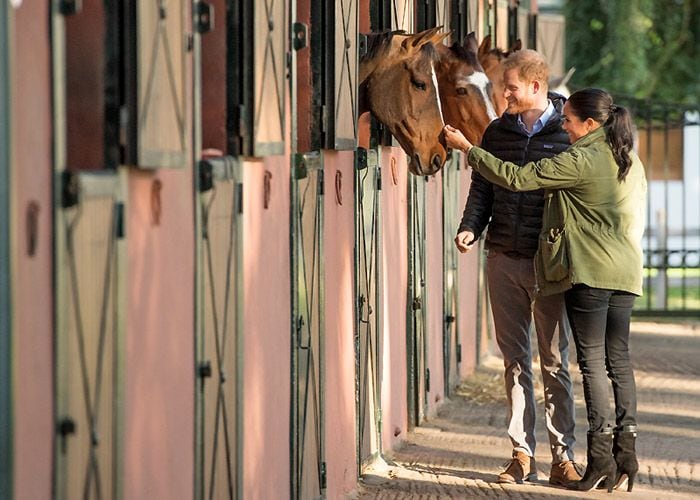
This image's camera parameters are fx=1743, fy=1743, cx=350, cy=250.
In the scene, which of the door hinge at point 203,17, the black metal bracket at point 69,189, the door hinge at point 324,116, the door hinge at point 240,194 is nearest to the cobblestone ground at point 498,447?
the door hinge at point 324,116

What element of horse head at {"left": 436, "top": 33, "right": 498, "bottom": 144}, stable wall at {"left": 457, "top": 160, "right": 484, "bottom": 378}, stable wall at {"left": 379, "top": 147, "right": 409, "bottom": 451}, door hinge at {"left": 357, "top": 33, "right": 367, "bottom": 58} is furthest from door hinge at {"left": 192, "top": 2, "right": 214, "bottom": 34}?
stable wall at {"left": 457, "top": 160, "right": 484, "bottom": 378}

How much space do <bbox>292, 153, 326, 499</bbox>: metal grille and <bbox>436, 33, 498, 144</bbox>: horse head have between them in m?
2.80

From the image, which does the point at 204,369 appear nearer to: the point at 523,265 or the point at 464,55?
the point at 523,265

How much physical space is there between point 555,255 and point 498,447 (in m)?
2.18

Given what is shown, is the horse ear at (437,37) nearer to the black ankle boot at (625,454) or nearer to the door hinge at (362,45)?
the door hinge at (362,45)

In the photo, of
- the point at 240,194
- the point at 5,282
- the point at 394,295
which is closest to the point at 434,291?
the point at 394,295

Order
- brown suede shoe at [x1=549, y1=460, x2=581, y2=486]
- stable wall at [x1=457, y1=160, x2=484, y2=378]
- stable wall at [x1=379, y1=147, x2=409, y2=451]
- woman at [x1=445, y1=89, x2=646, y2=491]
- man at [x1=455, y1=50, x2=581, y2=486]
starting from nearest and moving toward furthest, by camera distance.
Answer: woman at [x1=445, y1=89, x2=646, y2=491] < man at [x1=455, y1=50, x2=581, y2=486] < brown suede shoe at [x1=549, y1=460, x2=581, y2=486] < stable wall at [x1=379, y1=147, x2=409, y2=451] < stable wall at [x1=457, y1=160, x2=484, y2=378]

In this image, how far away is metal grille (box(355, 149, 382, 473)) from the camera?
817 cm

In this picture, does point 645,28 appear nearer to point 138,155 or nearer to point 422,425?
point 422,425

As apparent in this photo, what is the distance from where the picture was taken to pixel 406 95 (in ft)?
28.2

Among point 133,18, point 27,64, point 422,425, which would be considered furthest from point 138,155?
point 422,425

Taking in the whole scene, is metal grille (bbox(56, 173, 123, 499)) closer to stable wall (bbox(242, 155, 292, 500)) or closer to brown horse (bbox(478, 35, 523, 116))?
stable wall (bbox(242, 155, 292, 500))

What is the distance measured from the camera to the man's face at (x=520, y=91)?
7613 millimetres

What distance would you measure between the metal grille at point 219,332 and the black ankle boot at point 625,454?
97.0 inches
